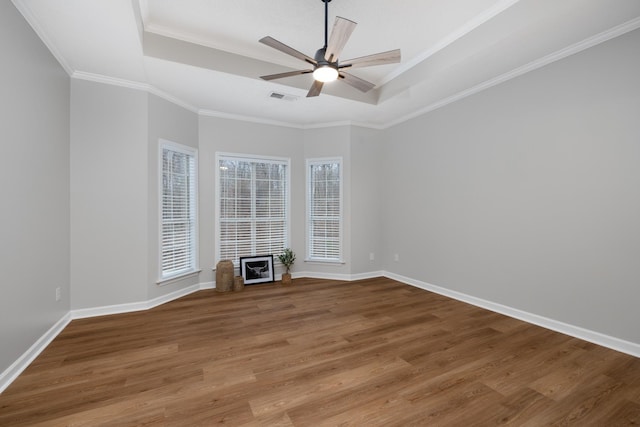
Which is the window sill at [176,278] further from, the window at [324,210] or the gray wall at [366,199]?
the gray wall at [366,199]

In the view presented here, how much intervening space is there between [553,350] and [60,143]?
5.40 meters

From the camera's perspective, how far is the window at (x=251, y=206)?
481cm

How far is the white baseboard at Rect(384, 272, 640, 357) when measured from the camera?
2578 millimetres

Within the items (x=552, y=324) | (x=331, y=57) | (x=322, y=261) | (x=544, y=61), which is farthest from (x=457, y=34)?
(x=322, y=261)

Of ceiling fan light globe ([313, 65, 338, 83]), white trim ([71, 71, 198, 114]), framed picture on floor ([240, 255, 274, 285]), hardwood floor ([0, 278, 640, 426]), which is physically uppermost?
white trim ([71, 71, 198, 114])

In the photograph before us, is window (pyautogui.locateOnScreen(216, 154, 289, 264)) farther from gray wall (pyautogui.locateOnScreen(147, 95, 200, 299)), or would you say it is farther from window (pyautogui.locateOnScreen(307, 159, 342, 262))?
gray wall (pyautogui.locateOnScreen(147, 95, 200, 299))

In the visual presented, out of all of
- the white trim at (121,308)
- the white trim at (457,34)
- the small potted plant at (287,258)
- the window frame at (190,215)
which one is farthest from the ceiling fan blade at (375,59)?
the white trim at (121,308)

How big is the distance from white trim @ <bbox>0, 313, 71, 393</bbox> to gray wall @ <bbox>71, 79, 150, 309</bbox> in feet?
1.30

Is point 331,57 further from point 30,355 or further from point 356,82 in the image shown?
point 30,355

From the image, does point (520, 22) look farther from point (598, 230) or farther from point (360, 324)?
point (360, 324)

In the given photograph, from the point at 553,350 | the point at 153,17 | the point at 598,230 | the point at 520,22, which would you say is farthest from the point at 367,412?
the point at 153,17

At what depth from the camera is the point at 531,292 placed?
3262mm

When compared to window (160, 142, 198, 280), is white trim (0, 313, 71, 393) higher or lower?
lower

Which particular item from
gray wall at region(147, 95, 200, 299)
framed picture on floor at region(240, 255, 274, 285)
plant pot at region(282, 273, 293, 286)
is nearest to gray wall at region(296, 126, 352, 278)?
plant pot at region(282, 273, 293, 286)
